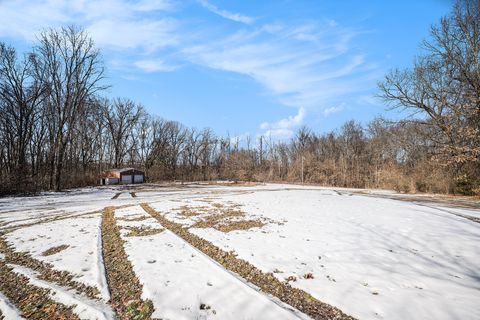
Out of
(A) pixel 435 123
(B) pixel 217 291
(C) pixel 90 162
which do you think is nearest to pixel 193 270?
(B) pixel 217 291

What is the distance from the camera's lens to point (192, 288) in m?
4.59

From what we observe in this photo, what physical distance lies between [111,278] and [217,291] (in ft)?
7.14

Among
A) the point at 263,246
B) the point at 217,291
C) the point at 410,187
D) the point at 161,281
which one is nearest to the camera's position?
the point at 217,291

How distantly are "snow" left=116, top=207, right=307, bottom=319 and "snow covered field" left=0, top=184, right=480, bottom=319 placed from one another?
17mm

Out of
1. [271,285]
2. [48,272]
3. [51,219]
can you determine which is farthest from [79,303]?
[51,219]

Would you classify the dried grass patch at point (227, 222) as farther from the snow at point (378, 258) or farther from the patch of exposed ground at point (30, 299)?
the patch of exposed ground at point (30, 299)

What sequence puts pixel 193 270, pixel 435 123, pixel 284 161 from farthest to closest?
pixel 284 161 → pixel 435 123 → pixel 193 270

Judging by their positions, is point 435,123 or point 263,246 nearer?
point 263,246

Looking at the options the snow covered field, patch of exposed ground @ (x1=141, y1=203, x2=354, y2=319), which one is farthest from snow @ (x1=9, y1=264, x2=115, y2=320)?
patch of exposed ground @ (x1=141, y1=203, x2=354, y2=319)

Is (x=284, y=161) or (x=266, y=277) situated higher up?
(x=284, y=161)

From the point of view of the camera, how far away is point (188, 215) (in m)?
11.6

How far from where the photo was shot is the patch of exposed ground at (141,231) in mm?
8352

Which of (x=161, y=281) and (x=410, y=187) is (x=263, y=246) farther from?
(x=410, y=187)

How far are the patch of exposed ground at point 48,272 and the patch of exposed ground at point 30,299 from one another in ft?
Result: 1.07
